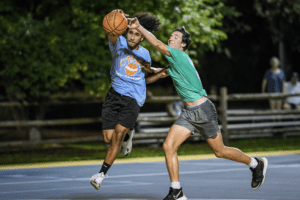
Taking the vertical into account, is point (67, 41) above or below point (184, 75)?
above

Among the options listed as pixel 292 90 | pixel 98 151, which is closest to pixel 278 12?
pixel 292 90

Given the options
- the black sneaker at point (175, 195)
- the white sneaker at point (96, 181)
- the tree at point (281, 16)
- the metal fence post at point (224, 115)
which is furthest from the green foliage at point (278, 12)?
the black sneaker at point (175, 195)

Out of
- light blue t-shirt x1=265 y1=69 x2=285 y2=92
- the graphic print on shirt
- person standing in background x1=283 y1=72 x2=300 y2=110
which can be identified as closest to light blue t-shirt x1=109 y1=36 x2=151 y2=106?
the graphic print on shirt

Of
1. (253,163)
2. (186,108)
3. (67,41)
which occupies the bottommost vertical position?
(253,163)

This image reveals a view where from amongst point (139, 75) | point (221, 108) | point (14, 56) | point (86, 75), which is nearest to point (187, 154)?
point (221, 108)

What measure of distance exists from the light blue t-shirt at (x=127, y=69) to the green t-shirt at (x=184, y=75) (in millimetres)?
633

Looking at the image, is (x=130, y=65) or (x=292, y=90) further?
(x=292, y=90)

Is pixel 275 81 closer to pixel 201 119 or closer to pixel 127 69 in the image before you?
pixel 127 69

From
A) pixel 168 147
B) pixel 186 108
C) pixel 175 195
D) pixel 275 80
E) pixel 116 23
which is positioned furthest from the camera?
pixel 275 80

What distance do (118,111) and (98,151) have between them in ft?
19.8

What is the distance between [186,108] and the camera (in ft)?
19.1

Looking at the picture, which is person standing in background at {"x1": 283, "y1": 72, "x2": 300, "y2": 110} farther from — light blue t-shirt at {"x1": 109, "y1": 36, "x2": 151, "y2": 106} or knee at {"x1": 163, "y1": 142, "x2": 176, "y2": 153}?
knee at {"x1": 163, "y1": 142, "x2": 176, "y2": 153}

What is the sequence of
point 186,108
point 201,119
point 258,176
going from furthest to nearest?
point 258,176
point 186,108
point 201,119

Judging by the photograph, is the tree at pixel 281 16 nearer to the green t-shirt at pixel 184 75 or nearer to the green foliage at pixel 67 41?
the green foliage at pixel 67 41
